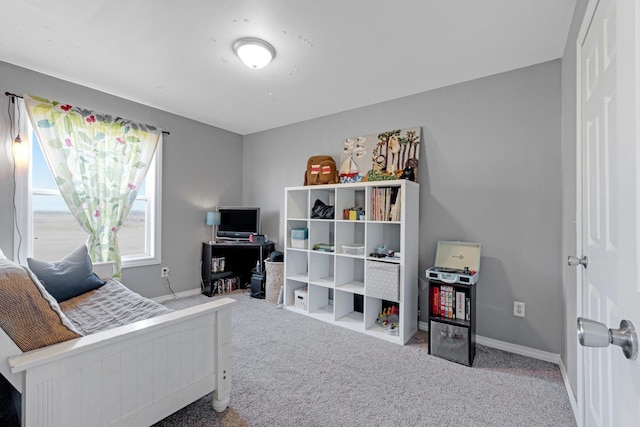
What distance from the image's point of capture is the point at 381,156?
10.6 feet

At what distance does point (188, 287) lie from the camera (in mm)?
3973

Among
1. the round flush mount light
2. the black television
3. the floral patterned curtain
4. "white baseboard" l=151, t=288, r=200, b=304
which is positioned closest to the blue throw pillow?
the floral patterned curtain

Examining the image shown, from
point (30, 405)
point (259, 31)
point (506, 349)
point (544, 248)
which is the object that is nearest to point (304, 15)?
point (259, 31)

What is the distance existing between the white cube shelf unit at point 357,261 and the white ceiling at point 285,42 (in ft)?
3.48

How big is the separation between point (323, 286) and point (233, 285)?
1.67 metres

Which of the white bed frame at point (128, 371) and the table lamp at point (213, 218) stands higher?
the table lamp at point (213, 218)

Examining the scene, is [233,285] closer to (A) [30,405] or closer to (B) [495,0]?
(A) [30,405]

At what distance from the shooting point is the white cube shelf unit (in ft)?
8.84

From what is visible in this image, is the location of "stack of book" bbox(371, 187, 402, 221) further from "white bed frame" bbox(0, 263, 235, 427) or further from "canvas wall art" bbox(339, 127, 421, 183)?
"white bed frame" bbox(0, 263, 235, 427)

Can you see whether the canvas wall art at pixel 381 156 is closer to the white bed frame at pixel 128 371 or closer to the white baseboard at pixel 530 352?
the white baseboard at pixel 530 352

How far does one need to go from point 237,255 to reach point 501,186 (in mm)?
3562

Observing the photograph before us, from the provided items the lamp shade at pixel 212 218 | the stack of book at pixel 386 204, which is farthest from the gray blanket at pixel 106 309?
the stack of book at pixel 386 204

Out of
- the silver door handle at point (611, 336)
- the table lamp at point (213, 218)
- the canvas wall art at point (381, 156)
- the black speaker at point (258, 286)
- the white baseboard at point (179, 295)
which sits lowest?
the white baseboard at point (179, 295)

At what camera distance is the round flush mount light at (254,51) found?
2.17 meters
